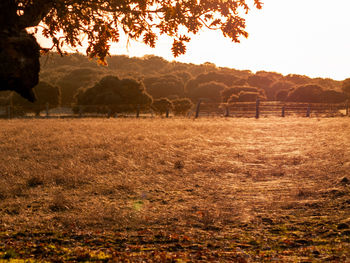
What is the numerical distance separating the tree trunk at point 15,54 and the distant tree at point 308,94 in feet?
207

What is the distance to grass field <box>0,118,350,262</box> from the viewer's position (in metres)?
4.51

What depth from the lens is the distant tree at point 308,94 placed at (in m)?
61.7

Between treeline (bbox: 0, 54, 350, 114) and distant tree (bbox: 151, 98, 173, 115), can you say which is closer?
distant tree (bbox: 151, 98, 173, 115)

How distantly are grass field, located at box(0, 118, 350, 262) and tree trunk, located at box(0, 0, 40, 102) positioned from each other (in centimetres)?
244

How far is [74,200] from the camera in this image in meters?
6.83

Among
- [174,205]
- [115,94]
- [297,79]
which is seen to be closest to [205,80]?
[297,79]

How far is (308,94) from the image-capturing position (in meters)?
61.6

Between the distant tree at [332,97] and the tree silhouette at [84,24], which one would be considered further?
the distant tree at [332,97]

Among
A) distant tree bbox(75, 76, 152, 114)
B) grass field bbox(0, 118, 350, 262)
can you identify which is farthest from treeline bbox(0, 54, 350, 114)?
grass field bbox(0, 118, 350, 262)

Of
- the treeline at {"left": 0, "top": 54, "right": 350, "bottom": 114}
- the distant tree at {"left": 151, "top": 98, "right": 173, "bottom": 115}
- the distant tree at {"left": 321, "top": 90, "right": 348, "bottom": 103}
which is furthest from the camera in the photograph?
the distant tree at {"left": 321, "top": 90, "right": 348, "bottom": 103}

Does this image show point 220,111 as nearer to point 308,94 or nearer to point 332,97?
point 308,94

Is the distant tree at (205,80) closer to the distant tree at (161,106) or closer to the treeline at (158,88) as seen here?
the treeline at (158,88)

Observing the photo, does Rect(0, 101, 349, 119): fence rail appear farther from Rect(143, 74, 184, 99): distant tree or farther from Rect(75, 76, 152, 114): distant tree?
Rect(143, 74, 184, 99): distant tree

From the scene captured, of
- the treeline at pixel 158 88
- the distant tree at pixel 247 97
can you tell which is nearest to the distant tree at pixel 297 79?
the treeline at pixel 158 88
